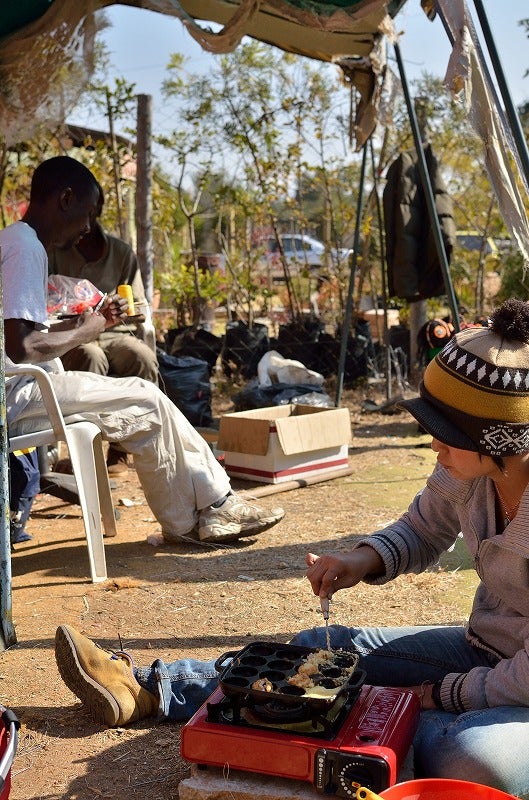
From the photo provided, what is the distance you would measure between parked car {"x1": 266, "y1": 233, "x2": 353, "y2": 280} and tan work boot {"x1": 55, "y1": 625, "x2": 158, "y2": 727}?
7348 millimetres

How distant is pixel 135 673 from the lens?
2.61m

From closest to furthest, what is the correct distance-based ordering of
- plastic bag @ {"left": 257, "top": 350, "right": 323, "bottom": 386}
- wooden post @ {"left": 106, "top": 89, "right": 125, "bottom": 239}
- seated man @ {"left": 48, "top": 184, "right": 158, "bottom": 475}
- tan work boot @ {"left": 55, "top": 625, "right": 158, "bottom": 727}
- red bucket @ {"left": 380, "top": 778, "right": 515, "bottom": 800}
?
1. red bucket @ {"left": 380, "top": 778, "right": 515, "bottom": 800}
2. tan work boot @ {"left": 55, "top": 625, "right": 158, "bottom": 727}
3. seated man @ {"left": 48, "top": 184, "right": 158, "bottom": 475}
4. plastic bag @ {"left": 257, "top": 350, "right": 323, "bottom": 386}
5. wooden post @ {"left": 106, "top": 89, "right": 125, "bottom": 239}

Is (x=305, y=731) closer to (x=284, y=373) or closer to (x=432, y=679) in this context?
(x=432, y=679)

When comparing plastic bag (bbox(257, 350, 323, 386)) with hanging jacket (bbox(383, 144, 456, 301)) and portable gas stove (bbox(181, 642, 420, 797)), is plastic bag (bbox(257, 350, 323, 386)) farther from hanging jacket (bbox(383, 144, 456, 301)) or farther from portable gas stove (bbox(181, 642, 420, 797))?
portable gas stove (bbox(181, 642, 420, 797))

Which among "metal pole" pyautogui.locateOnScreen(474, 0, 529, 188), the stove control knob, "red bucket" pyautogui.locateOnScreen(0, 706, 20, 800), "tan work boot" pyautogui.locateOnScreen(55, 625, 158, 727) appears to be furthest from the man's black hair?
the stove control knob

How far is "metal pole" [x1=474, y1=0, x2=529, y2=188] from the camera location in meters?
4.04

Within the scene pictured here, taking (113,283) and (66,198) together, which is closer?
(66,198)

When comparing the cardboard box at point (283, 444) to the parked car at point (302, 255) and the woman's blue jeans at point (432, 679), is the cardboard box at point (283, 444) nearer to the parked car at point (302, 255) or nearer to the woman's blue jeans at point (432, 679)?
the woman's blue jeans at point (432, 679)

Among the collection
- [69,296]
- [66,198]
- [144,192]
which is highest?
[144,192]

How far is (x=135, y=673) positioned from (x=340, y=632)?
2.12 ft

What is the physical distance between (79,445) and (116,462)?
6.97 ft

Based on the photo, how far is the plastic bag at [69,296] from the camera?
14.9 feet

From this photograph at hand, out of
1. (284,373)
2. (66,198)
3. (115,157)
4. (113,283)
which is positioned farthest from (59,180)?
(115,157)

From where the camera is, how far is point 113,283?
225 inches
